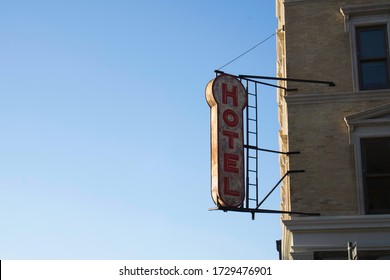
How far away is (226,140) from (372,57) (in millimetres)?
4647

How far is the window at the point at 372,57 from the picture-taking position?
59.1ft

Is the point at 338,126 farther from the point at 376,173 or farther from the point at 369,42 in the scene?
the point at 369,42

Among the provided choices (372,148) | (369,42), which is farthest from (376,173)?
(369,42)

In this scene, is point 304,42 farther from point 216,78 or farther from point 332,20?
point 216,78

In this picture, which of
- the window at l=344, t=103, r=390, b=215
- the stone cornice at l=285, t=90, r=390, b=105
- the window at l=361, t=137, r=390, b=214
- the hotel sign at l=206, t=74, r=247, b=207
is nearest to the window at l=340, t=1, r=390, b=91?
the stone cornice at l=285, t=90, r=390, b=105

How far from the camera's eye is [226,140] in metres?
16.9

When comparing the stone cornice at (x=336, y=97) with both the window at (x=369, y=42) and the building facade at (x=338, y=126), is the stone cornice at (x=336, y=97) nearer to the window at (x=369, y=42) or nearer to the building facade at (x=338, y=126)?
the building facade at (x=338, y=126)

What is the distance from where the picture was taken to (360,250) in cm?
1658

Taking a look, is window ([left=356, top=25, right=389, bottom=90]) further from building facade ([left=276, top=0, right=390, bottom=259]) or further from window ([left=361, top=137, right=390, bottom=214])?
window ([left=361, top=137, right=390, bottom=214])

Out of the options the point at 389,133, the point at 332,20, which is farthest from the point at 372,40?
the point at 389,133

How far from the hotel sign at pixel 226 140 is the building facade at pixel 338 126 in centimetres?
135

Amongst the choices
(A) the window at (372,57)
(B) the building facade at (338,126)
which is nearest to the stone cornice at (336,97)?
(B) the building facade at (338,126)

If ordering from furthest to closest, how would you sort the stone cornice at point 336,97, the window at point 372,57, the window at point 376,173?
the window at point 372,57 → the stone cornice at point 336,97 → the window at point 376,173
